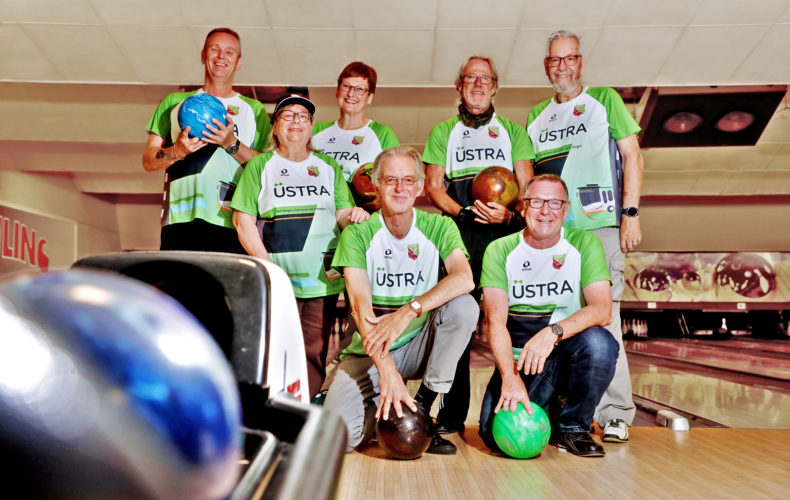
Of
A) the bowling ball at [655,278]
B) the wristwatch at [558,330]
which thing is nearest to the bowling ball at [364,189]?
the wristwatch at [558,330]

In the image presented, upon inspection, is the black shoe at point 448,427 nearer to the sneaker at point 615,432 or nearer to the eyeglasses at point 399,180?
the sneaker at point 615,432

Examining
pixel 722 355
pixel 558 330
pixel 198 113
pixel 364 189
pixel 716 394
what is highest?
pixel 198 113

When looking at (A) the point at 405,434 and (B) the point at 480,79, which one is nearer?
(A) the point at 405,434

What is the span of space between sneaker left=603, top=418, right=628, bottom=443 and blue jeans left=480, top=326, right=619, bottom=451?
0.16 meters

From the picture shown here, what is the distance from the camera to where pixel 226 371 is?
0.55 m

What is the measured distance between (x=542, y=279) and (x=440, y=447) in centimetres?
66

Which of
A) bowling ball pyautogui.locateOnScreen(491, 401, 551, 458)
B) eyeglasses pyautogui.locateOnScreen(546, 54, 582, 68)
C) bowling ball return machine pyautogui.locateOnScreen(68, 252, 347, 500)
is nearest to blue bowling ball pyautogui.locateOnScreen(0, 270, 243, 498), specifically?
bowling ball return machine pyautogui.locateOnScreen(68, 252, 347, 500)

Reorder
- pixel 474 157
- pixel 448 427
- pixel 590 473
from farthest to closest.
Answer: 1. pixel 474 157
2. pixel 448 427
3. pixel 590 473

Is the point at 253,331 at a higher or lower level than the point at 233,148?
lower

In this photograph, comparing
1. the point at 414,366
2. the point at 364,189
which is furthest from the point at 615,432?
the point at 364,189

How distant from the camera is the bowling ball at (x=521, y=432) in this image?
1.88 meters

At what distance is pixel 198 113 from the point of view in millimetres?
2152

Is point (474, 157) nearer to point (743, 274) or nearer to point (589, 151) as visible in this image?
point (589, 151)

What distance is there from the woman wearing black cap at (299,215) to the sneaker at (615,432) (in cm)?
103
